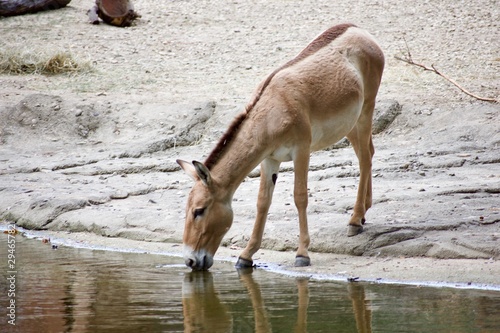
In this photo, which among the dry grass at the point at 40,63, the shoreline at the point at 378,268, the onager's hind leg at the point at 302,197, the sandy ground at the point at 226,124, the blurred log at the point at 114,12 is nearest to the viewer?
the shoreline at the point at 378,268

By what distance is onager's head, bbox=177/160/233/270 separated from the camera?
679 centimetres

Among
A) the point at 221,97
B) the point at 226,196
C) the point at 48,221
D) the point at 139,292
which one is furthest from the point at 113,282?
the point at 221,97

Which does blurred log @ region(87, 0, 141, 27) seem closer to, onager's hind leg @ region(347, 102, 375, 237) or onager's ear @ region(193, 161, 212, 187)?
onager's hind leg @ region(347, 102, 375, 237)

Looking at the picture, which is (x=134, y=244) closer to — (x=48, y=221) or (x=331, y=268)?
(x=48, y=221)

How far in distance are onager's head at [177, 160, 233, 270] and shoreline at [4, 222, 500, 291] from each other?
425mm

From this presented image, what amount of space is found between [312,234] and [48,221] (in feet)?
10.4

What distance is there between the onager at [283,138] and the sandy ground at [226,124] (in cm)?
58

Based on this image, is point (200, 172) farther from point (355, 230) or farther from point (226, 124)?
point (226, 124)

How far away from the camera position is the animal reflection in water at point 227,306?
5238 mm

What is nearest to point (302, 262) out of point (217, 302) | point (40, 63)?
point (217, 302)

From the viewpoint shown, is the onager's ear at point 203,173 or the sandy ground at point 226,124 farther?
the sandy ground at point 226,124

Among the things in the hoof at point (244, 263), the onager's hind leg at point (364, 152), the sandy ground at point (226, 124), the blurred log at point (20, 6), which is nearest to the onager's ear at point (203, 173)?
the hoof at point (244, 263)

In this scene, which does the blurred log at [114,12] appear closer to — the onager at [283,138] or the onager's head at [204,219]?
the onager at [283,138]

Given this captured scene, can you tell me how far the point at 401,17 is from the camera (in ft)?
54.5
